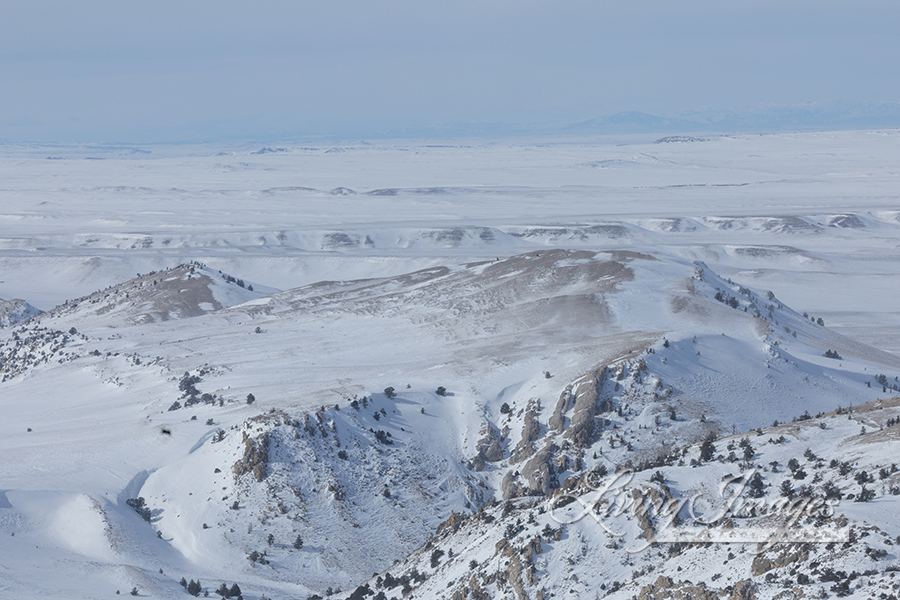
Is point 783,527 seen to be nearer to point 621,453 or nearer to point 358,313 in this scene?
point 621,453

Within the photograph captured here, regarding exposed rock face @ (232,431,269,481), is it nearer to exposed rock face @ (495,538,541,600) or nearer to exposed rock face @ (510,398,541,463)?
exposed rock face @ (510,398,541,463)

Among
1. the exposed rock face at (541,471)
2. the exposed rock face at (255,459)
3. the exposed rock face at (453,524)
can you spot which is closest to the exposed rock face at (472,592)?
the exposed rock face at (453,524)

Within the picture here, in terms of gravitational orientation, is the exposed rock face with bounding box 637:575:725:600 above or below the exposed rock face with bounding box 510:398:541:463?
above

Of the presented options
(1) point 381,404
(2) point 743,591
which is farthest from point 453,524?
(1) point 381,404

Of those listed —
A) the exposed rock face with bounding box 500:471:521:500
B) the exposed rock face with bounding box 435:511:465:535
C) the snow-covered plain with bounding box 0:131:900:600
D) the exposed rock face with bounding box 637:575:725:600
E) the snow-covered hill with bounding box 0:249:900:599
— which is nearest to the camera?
the exposed rock face with bounding box 637:575:725:600

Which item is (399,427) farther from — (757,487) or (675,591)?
(675,591)

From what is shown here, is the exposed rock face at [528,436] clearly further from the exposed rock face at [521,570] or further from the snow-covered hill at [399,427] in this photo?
the exposed rock face at [521,570]

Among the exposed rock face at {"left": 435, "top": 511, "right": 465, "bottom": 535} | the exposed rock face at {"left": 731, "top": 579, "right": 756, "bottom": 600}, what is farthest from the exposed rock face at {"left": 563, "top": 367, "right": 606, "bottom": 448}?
the exposed rock face at {"left": 731, "top": 579, "right": 756, "bottom": 600}

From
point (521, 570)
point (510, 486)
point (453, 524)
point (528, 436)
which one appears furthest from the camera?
point (528, 436)
